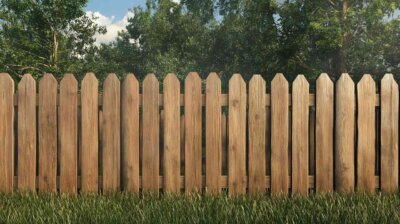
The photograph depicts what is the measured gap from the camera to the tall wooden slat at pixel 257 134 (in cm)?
516

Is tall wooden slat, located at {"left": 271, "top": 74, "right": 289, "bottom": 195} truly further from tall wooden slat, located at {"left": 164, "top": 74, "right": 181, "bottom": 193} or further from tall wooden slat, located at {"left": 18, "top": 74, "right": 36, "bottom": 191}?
tall wooden slat, located at {"left": 18, "top": 74, "right": 36, "bottom": 191}

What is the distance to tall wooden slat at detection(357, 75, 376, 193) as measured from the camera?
5285 millimetres

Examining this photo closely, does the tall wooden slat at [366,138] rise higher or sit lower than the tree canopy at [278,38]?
lower

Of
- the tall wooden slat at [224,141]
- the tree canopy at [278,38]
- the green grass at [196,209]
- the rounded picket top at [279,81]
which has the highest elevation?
the tree canopy at [278,38]

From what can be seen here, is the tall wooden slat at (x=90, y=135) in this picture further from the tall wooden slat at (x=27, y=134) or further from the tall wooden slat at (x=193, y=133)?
the tall wooden slat at (x=193, y=133)

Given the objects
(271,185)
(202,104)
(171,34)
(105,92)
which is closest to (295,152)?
(271,185)

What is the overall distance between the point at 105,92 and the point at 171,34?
22787mm

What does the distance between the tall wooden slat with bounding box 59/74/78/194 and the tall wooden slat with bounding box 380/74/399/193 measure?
A: 10.7 feet

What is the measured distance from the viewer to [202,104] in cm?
518

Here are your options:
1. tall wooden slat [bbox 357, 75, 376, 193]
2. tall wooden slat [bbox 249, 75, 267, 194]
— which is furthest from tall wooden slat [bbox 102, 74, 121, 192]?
tall wooden slat [bbox 357, 75, 376, 193]

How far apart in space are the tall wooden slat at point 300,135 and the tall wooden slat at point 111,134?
6.01ft

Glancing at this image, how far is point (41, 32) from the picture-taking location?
50.5ft

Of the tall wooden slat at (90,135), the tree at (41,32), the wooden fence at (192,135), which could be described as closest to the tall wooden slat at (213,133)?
the wooden fence at (192,135)

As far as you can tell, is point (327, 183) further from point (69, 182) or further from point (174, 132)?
point (69, 182)
